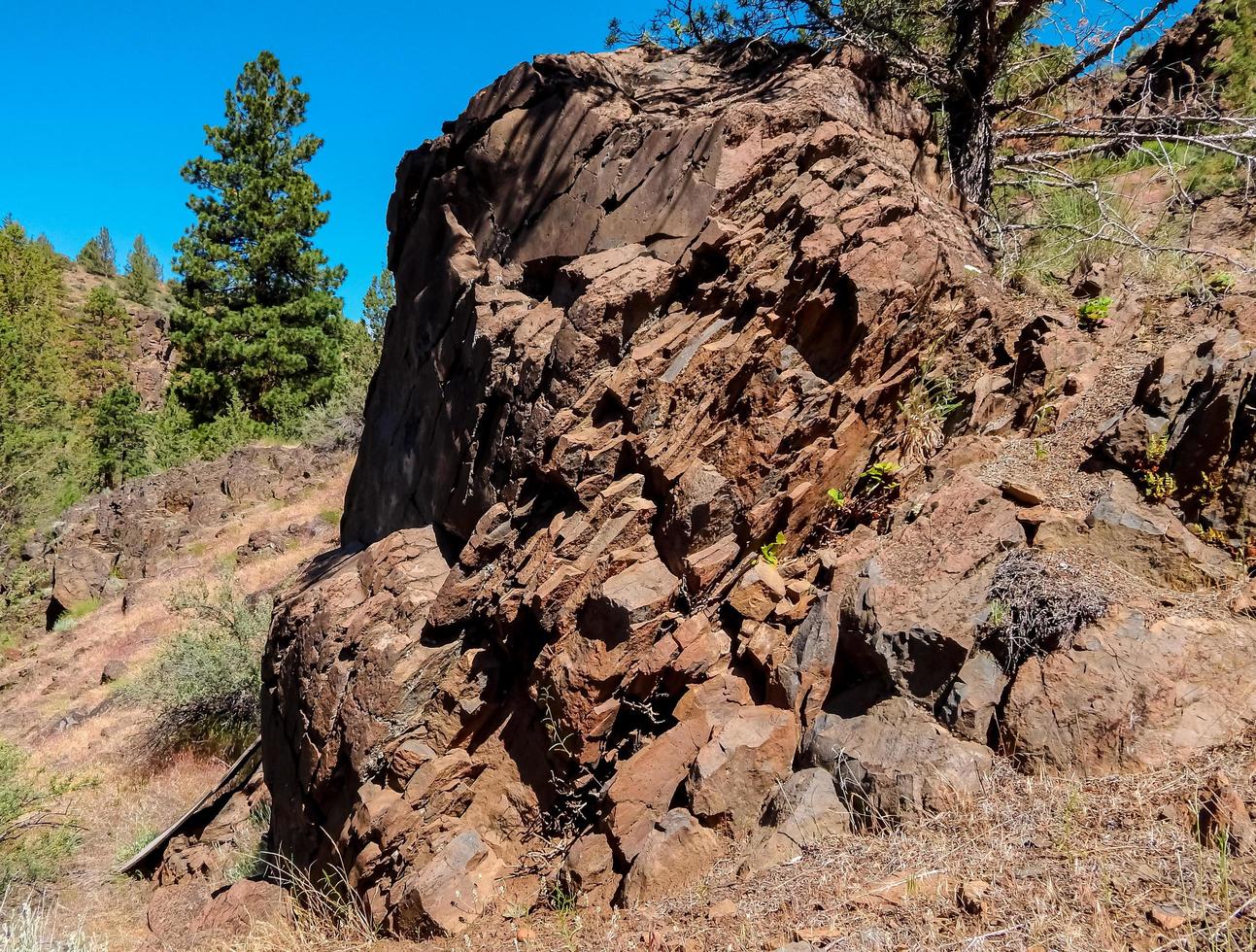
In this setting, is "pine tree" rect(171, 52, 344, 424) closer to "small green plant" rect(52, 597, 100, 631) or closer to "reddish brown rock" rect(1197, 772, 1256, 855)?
"small green plant" rect(52, 597, 100, 631)

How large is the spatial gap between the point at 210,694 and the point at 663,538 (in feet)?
29.6

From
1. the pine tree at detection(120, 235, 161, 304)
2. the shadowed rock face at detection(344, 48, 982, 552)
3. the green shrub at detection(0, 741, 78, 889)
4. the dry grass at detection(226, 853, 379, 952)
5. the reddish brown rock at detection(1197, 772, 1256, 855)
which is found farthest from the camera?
the pine tree at detection(120, 235, 161, 304)

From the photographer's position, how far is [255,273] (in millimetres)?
25938

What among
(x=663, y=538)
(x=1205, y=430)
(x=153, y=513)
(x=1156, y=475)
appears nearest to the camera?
(x=1205, y=430)

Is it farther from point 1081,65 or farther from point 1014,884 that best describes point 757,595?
point 1081,65

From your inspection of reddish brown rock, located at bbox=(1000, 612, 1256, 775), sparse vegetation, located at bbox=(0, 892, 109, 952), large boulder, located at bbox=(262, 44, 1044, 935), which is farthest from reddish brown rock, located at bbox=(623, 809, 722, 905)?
sparse vegetation, located at bbox=(0, 892, 109, 952)

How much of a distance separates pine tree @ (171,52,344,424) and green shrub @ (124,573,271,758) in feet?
52.3

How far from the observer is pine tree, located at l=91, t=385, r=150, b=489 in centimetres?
2586

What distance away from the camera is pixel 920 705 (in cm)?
351

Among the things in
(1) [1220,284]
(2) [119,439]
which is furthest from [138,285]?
(1) [1220,284]

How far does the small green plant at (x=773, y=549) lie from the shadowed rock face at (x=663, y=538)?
4 centimetres

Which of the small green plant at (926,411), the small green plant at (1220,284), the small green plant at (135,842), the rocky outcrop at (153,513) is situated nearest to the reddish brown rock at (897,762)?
the small green plant at (926,411)

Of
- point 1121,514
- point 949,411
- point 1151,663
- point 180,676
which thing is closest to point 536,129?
point 949,411

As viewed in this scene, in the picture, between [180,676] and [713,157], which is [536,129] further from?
[180,676]
